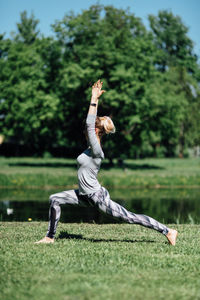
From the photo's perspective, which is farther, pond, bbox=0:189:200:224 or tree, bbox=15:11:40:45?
tree, bbox=15:11:40:45

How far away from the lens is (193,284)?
4.50 meters

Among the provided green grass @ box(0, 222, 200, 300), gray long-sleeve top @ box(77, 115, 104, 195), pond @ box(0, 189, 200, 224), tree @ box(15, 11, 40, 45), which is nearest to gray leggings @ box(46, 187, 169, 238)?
gray long-sleeve top @ box(77, 115, 104, 195)

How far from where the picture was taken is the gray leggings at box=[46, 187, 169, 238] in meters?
6.25

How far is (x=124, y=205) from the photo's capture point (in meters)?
16.2

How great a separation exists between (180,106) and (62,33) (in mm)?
11070

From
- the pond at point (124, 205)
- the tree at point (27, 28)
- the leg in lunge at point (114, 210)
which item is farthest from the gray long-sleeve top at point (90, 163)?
the tree at point (27, 28)

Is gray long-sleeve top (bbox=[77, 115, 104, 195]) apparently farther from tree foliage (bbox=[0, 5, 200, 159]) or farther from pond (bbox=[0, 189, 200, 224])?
tree foliage (bbox=[0, 5, 200, 159])

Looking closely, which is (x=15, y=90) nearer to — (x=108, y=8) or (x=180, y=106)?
(x=108, y=8)

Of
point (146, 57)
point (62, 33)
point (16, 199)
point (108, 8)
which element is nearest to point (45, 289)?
point (16, 199)

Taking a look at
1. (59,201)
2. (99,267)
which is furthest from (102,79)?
(99,267)

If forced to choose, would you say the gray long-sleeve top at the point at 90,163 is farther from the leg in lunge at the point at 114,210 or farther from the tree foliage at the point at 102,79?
the tree foliage at the point at 102,79

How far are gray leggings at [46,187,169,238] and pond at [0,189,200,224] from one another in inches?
172

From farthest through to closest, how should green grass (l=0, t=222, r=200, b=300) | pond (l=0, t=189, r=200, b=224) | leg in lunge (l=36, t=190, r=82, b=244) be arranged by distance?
pond (l=0, t=189, r=200, b=224) → leg in lunge (l=36, t=190, r=82, b=244) → green grass (l=0, t=222, r=200, b=300)

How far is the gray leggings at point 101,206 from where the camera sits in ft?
20.5
